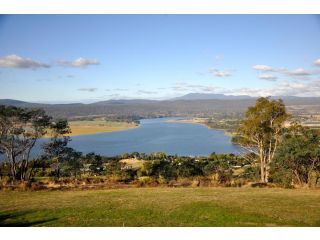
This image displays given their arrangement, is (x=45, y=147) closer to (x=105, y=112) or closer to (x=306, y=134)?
(x=306, y=134)

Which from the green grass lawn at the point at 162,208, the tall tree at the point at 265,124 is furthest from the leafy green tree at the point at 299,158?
the green grass lawn at the point at 162,208

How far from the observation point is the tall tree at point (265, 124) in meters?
11.8

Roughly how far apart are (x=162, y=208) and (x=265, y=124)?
723 centimetres

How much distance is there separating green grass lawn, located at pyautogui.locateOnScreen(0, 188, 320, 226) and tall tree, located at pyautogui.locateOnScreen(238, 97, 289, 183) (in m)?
4.67

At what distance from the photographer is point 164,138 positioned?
1970 inches

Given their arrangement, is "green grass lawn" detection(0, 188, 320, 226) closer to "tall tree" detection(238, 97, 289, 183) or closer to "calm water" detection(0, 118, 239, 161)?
"tall tree" detection(238, 97, 289, 183)

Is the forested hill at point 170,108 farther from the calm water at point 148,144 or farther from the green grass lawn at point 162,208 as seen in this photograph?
the green grass lawn at point 162,208

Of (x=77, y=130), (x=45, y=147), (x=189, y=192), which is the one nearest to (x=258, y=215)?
(x=189, y=192)

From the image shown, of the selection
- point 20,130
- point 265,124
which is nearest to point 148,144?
point 20,130

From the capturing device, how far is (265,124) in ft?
39.3

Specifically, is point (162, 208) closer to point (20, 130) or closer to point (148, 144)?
point (20, 130)

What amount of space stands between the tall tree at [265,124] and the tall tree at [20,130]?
739 centimetres

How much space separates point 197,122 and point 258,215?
62.0 meters

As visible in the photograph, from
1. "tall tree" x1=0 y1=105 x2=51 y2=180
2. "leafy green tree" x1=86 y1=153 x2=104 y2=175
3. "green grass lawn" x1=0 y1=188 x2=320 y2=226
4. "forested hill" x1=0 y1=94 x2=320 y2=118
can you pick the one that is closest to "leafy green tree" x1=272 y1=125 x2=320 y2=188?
"green grass lawn" x1=0 y1=188 x2=320 y2=226
